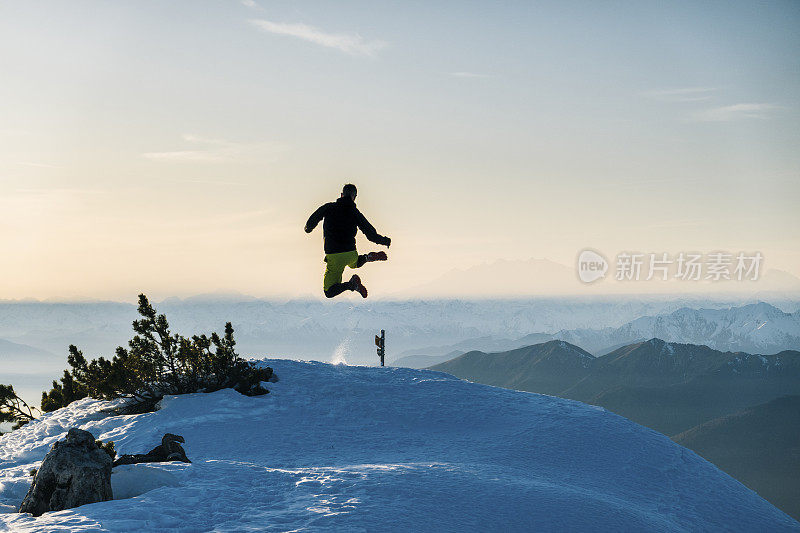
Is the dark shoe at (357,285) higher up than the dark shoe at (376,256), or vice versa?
the dark shoe at (376,256)

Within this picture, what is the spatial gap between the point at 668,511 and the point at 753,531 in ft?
5.30

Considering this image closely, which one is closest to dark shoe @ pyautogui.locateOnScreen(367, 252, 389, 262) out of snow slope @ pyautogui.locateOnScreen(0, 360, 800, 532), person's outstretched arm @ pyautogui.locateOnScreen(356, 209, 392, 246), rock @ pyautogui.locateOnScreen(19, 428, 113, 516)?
person's outstretched arm @ pyautogui.locateOnScreen(356, 209, 392, 246)

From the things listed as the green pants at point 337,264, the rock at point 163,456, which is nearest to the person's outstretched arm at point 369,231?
the green pants at point 337,264

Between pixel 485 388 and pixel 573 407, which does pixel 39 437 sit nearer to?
pixel 485 388

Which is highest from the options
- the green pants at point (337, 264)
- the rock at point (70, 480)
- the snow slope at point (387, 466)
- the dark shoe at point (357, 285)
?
the green pants at point (337, 264)

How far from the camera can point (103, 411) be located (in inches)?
682

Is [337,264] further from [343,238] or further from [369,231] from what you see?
[369,231]

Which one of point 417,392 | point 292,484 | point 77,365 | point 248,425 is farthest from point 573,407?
point 77,365

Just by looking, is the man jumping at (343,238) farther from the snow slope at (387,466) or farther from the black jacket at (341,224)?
the snow slope at (387,466)

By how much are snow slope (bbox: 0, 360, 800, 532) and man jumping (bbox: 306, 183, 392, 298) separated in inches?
130

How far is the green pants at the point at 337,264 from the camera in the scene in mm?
12000

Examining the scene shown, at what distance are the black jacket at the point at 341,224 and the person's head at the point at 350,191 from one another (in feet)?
0.19

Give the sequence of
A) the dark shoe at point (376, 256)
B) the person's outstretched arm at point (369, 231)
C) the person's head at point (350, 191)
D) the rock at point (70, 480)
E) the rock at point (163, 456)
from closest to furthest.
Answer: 1. the rock at point (70, 480)
2. the rock at point (163, 456)
3. the person's head at point (350, 191)
4. the person's outstretched arm at point (369, 231)
5. the dark shoe at point (376, 256)

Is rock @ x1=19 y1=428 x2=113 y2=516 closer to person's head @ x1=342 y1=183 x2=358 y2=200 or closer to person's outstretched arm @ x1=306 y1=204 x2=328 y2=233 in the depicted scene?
person's outstretched arm @ x1=306 y1=204 x2=328 y2=233
